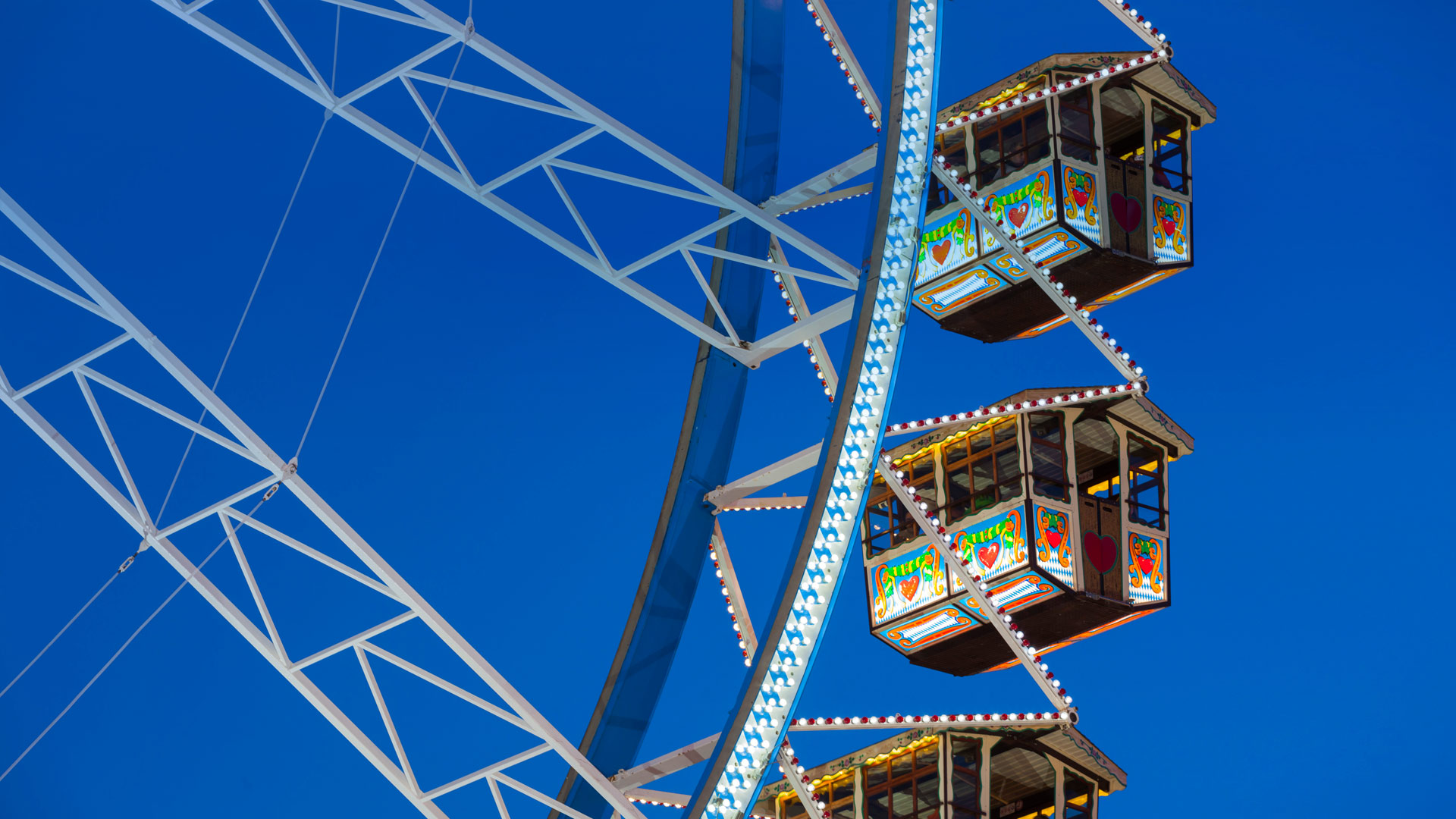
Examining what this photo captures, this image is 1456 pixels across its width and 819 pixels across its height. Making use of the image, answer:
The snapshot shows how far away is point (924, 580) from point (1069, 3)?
1350 cm

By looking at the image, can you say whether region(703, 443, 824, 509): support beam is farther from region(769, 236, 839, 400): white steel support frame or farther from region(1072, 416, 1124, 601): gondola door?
region(1072, 416, 1124, 601): gondola door

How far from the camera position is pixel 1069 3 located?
22625 mm

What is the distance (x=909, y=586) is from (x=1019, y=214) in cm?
311

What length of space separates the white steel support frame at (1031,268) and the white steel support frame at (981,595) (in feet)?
5.72

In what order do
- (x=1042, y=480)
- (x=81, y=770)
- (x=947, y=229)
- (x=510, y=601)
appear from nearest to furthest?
(x=1042, y=480)
(x=947, y=229)
(x=81, y=770)
(x=510, y=601)

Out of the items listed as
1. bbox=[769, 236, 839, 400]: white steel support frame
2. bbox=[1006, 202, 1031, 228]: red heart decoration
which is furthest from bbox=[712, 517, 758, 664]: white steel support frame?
bbox=[1006, 202, 1031, 228]: red heart decoration

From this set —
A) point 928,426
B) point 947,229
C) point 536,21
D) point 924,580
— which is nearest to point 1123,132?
point 947,229

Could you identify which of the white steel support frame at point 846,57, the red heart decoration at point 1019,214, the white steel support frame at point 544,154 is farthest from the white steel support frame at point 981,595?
the white steel support frame at point 846,57

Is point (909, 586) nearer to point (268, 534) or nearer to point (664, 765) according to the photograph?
point (664, 765)

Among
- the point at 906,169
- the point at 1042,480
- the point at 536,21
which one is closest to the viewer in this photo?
the point at 906,169

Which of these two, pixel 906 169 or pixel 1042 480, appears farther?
pixel 1042 480

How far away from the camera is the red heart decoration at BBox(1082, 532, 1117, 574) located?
37.4ft

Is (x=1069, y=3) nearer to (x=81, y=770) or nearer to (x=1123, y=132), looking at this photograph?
(x=1123, y=132)

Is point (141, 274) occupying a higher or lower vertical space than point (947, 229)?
higher
